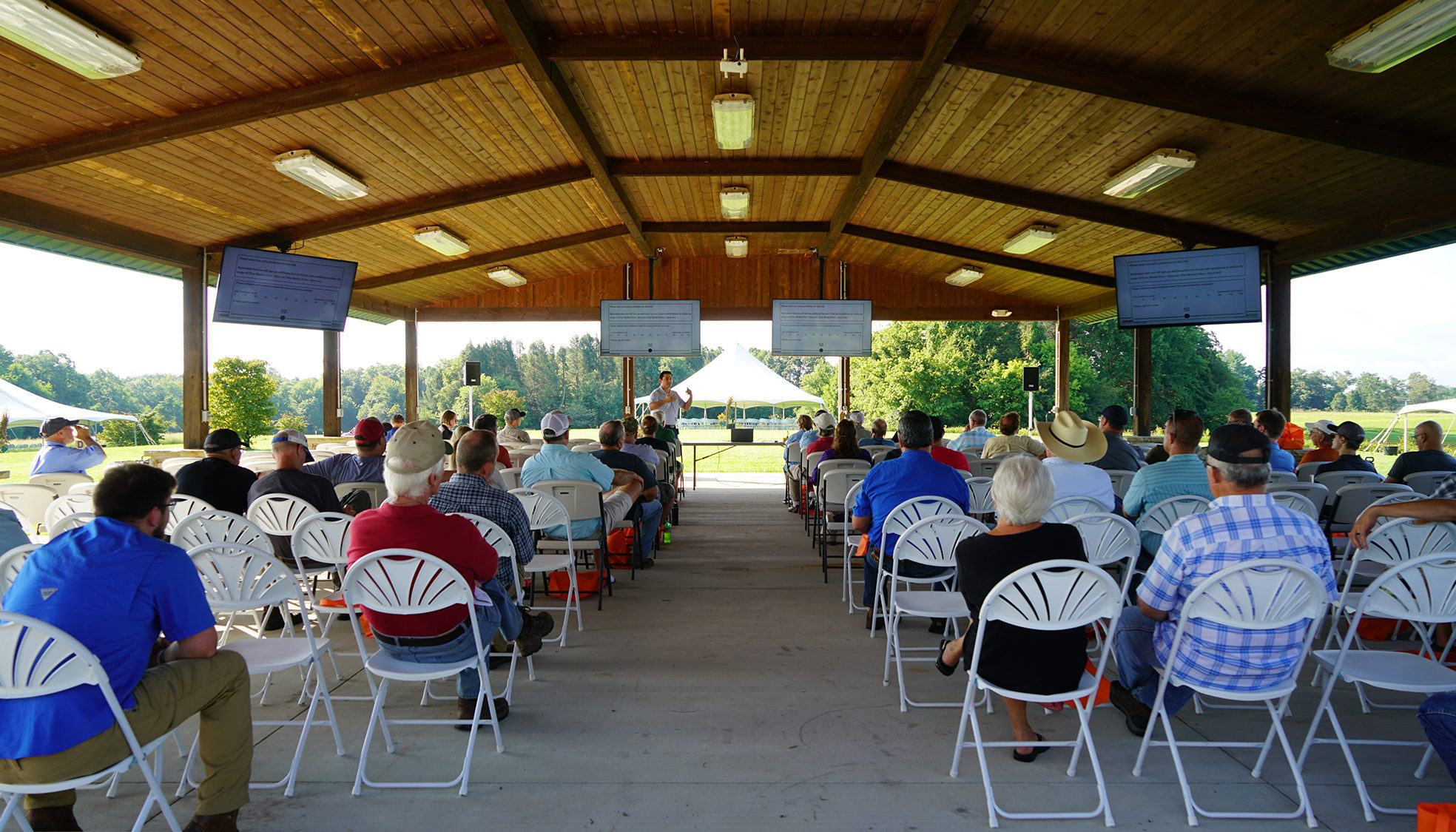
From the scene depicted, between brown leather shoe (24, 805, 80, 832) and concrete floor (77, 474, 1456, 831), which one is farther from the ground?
brown leather shoe (24, 805, 80, 832)

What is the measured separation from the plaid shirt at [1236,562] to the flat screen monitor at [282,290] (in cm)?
801

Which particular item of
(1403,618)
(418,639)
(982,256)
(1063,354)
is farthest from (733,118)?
(1063,354)

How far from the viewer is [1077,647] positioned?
7.73 feet

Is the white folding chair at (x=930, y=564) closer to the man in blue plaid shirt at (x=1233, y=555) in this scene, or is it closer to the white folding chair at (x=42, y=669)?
the man in blue plaid shirt at (x=1233, y=555)

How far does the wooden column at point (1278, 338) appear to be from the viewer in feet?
26.1

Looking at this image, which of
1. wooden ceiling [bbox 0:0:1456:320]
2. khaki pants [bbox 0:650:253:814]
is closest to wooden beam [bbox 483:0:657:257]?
wooden ceiling [bbox 0:0:1456:320]

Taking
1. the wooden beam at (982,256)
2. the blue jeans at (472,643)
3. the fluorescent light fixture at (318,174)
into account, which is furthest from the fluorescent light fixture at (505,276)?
the blue jeans at (472,643)

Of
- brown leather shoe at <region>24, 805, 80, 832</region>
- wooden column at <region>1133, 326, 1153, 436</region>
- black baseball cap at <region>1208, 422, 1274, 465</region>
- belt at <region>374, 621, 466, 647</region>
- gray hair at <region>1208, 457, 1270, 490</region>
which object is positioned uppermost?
wooden column at <region>1133, 326, 1153, 436</region>

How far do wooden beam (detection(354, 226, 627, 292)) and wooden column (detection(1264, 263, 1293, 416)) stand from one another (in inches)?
318

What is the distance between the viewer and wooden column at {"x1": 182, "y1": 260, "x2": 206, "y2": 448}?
318 inches

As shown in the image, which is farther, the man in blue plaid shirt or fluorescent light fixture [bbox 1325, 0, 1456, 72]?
fluorescent light fixture [bbox 1325, 0, 1456, 72]

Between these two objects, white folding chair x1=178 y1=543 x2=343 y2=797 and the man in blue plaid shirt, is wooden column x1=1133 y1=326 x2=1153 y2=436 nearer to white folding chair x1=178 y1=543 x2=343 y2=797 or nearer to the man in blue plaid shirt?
the man in blue plaid shirt

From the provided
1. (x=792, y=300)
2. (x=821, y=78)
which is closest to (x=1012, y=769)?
(x=821, y=78)

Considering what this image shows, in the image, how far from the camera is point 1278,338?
797 cm
